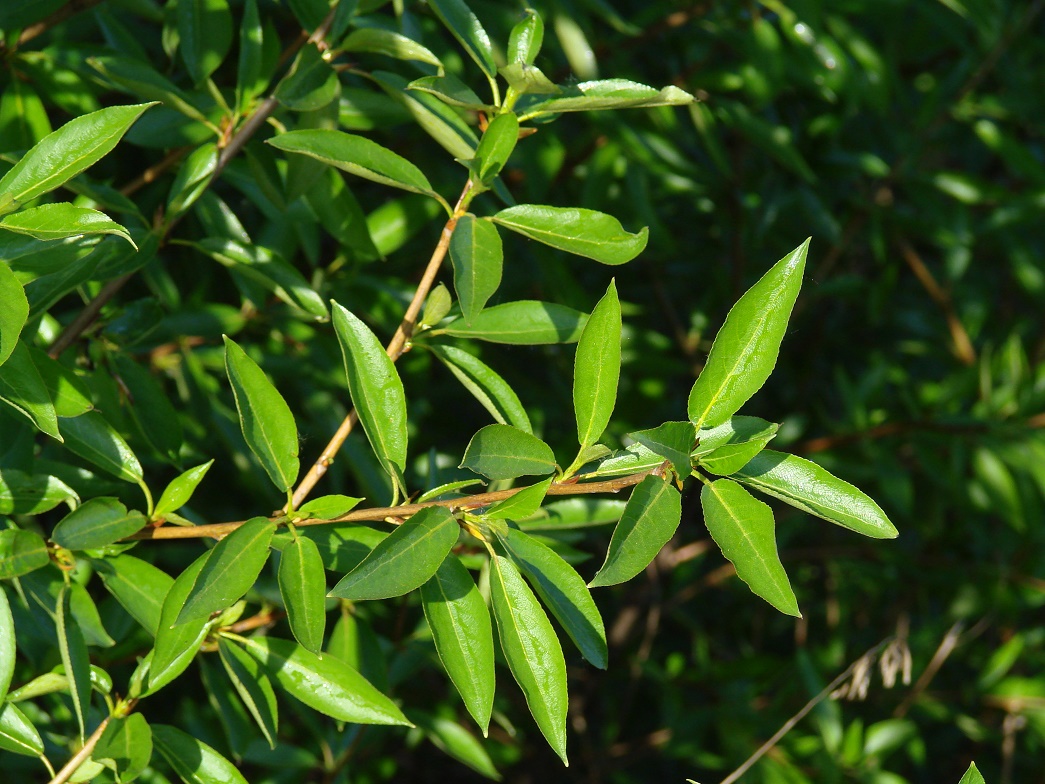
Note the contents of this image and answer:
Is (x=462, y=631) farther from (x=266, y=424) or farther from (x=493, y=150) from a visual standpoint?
(x=493, y=150)

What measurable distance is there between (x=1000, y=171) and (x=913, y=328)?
0.56 metres

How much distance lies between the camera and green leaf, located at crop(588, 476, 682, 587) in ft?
2.04

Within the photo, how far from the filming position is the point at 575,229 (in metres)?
0.80

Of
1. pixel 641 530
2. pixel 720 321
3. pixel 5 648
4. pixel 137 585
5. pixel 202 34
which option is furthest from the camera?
pixel 720 321

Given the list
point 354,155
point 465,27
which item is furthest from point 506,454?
point 465,27

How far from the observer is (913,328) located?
2.16 meters

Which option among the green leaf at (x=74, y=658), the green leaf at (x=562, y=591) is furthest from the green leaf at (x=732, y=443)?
the green leaf at (x=74, y=658)

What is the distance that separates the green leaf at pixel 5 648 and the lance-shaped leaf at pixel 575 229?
0.44m

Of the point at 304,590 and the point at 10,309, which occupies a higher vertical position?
the point at 10,309

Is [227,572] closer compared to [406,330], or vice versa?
[227,572]

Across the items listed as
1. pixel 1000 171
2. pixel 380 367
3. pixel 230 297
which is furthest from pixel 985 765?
pixel 380 367

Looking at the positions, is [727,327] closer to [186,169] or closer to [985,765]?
[186,169]

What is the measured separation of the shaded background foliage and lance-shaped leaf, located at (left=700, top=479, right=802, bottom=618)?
1.56 feet

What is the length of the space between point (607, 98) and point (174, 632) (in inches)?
19.1
